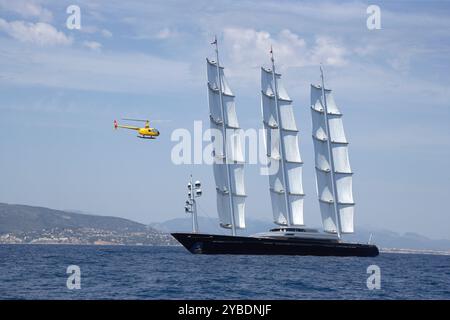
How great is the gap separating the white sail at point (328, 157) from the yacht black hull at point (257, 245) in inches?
199

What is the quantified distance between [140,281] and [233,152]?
1789 inches

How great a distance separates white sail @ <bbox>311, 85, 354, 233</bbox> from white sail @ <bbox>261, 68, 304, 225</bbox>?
23.4 ft

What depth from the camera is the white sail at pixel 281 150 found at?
114 metres

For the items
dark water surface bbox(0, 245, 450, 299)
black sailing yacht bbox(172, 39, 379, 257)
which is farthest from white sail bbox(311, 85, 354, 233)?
dark water surface bbox(0, 245, 450, 299)

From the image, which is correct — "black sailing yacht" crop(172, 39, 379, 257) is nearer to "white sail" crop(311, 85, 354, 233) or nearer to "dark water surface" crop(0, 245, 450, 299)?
"white sail" crop(311, 85, 354, 233)

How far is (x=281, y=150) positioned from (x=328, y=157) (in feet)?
37.3

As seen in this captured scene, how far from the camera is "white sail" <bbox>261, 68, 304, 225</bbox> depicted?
373 feet

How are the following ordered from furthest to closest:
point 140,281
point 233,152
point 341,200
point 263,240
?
1. point 341,200
2. point 263,240
3. point 233,152
4. point 140,281

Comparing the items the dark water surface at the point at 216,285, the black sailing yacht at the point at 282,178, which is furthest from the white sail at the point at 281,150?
the dark water surface at the point at 216,285

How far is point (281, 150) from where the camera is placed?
114m

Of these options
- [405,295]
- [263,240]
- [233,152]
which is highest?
[233,152]
